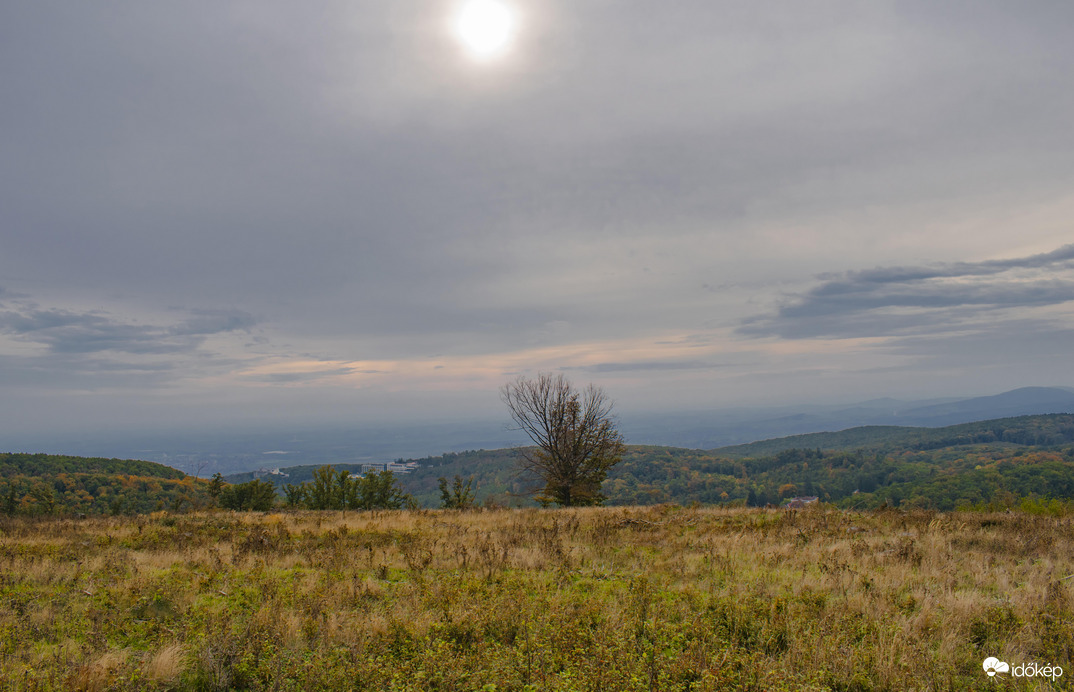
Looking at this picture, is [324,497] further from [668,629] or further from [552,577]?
[668,629]

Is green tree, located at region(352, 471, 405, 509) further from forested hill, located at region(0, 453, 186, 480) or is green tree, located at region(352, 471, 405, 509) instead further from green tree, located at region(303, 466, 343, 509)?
forested hill, located at region(0, 453, 186, 480)

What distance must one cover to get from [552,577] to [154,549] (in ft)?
36.2

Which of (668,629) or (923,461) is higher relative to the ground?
(668,629)

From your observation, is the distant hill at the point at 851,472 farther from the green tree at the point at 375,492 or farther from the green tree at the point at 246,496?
the green tree at the point at 246,496

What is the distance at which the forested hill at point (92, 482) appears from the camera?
57.6m

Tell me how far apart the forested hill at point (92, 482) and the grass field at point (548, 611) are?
154ft

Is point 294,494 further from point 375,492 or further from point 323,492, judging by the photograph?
point 375,492

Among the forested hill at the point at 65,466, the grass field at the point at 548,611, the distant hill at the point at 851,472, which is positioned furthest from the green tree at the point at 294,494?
the forested hill at the point at 65,466

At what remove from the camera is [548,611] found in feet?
24.6

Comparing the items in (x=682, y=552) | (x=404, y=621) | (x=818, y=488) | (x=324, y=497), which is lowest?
(x=818, y=488)

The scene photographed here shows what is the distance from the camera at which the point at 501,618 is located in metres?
7.24

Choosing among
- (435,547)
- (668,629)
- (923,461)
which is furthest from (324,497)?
(923,461)

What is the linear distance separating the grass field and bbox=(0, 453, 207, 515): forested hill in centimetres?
4705

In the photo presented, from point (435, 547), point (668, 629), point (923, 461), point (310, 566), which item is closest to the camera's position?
point (668, 629)
